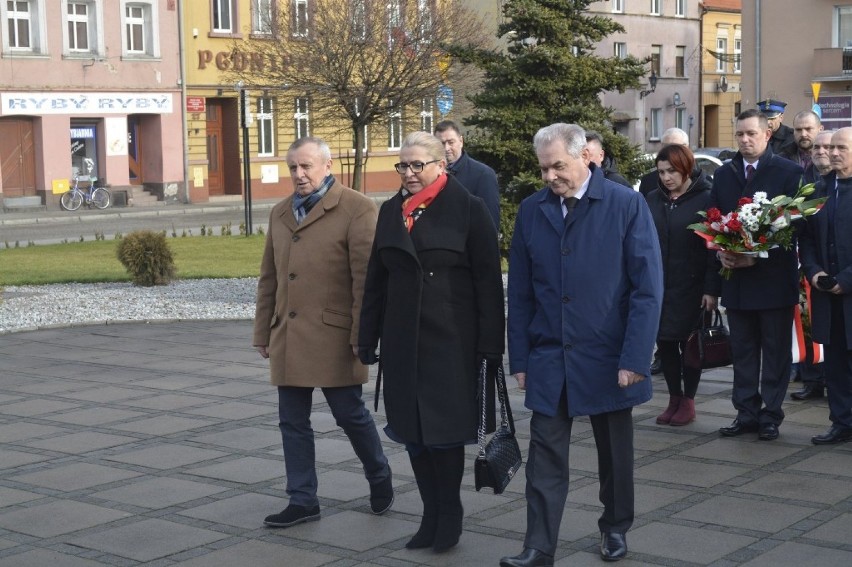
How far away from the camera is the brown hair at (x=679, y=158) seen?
8.67 m

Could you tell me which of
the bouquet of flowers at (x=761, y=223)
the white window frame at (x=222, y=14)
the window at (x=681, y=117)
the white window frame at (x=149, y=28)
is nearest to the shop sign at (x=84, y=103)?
the white window frame at (x=149, y=28)

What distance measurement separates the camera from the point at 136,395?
34.2 feet

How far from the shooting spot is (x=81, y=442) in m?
8.70

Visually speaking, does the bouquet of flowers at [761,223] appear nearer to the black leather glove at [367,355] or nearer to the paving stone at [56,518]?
the black leather glove at [367,355]

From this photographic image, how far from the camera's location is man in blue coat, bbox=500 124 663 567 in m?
5.84

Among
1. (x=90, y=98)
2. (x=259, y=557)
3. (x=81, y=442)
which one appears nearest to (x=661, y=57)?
(x=90, y=98)

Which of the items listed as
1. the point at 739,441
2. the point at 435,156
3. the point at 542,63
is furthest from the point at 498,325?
the point at 542,63

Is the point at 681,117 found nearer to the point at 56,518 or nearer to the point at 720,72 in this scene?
the point at 720,72

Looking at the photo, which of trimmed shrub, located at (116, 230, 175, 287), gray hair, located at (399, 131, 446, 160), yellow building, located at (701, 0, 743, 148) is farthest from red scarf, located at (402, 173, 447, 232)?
yellow building, located at (701, 0, 743, 148)

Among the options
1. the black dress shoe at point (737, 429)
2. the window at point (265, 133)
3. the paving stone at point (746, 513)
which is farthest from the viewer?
the window at point (265, 133)

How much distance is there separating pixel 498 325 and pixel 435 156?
31.3 inches

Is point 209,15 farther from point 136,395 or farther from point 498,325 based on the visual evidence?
point 498,325

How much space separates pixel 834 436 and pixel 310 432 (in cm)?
338

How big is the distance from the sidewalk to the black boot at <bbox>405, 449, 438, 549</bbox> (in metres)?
0.06
